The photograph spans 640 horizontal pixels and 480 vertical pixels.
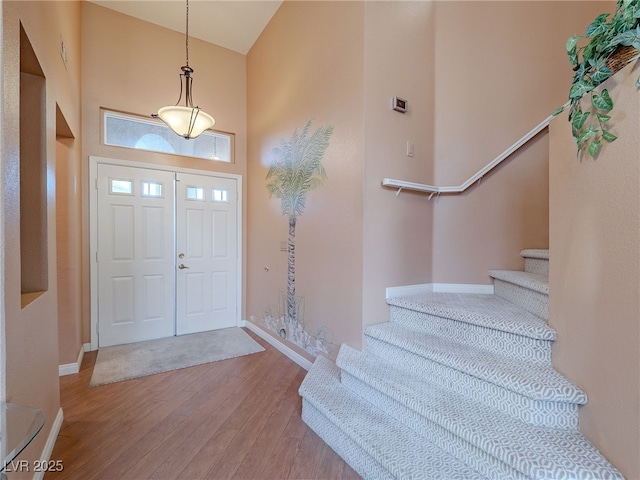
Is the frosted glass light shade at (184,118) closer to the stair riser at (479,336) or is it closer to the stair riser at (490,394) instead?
the stair riser at (479,336)

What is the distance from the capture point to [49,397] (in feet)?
5.76

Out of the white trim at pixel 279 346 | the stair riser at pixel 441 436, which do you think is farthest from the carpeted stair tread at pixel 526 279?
the white trim at pixel 279 346

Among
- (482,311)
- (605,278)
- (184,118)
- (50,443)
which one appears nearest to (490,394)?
(482,311)

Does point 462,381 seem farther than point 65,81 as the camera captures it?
No

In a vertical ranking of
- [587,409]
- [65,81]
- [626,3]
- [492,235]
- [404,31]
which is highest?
[404,31]

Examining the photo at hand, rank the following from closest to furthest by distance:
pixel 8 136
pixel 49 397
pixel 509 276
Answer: pixel 8 136, pixel 49 397, pixel 509 276

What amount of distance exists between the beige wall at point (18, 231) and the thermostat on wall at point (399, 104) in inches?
88.5

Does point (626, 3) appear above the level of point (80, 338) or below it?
above

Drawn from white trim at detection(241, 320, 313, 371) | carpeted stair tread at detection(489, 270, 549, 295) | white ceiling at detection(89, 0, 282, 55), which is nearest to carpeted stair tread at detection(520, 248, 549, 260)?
carpeted stair tread at detection(489, 270, 549, 295)

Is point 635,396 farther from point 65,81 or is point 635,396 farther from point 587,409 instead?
point 65,81

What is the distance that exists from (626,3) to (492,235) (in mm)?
1834

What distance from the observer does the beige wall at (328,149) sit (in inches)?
89.4

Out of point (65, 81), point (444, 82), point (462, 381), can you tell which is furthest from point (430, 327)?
point (65, 81)

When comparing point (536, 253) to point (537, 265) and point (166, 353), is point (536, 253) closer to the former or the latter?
point (537, 265)
